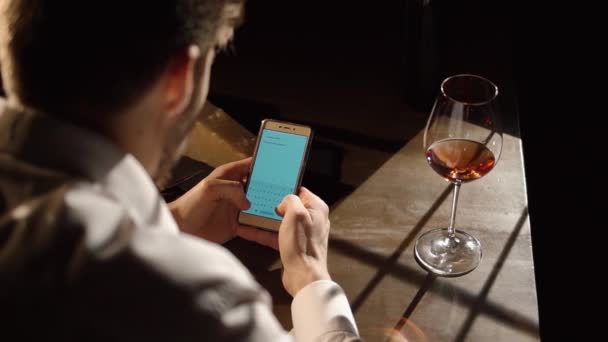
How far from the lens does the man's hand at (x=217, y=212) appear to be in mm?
1148

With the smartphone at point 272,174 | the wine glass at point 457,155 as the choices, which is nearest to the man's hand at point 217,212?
the smartphone at point 272,174

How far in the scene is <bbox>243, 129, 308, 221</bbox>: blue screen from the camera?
3.78 ft

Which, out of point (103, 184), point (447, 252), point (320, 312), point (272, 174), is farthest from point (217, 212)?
point (103, 184)

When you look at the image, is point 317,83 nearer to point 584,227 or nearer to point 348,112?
point 348,112

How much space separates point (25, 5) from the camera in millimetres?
669

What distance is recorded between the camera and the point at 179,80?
720mm

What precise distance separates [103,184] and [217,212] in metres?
0.50

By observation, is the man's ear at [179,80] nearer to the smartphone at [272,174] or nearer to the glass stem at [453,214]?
the smartphone at [272,174]

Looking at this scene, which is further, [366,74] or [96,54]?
[366,74]

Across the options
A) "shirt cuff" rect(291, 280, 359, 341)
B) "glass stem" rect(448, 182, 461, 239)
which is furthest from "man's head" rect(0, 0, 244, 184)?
"glass stem" rect(448, 182, 461, 239)

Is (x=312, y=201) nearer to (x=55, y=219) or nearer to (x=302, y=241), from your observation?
(x=302, y=241)

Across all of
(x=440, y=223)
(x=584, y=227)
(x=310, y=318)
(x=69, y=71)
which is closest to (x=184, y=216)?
(x=310, y=318)

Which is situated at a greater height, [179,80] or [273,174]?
[179,80]

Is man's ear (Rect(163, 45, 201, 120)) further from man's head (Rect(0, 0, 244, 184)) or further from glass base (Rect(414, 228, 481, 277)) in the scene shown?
glass base (Rect(414, 228, 481, 277))
